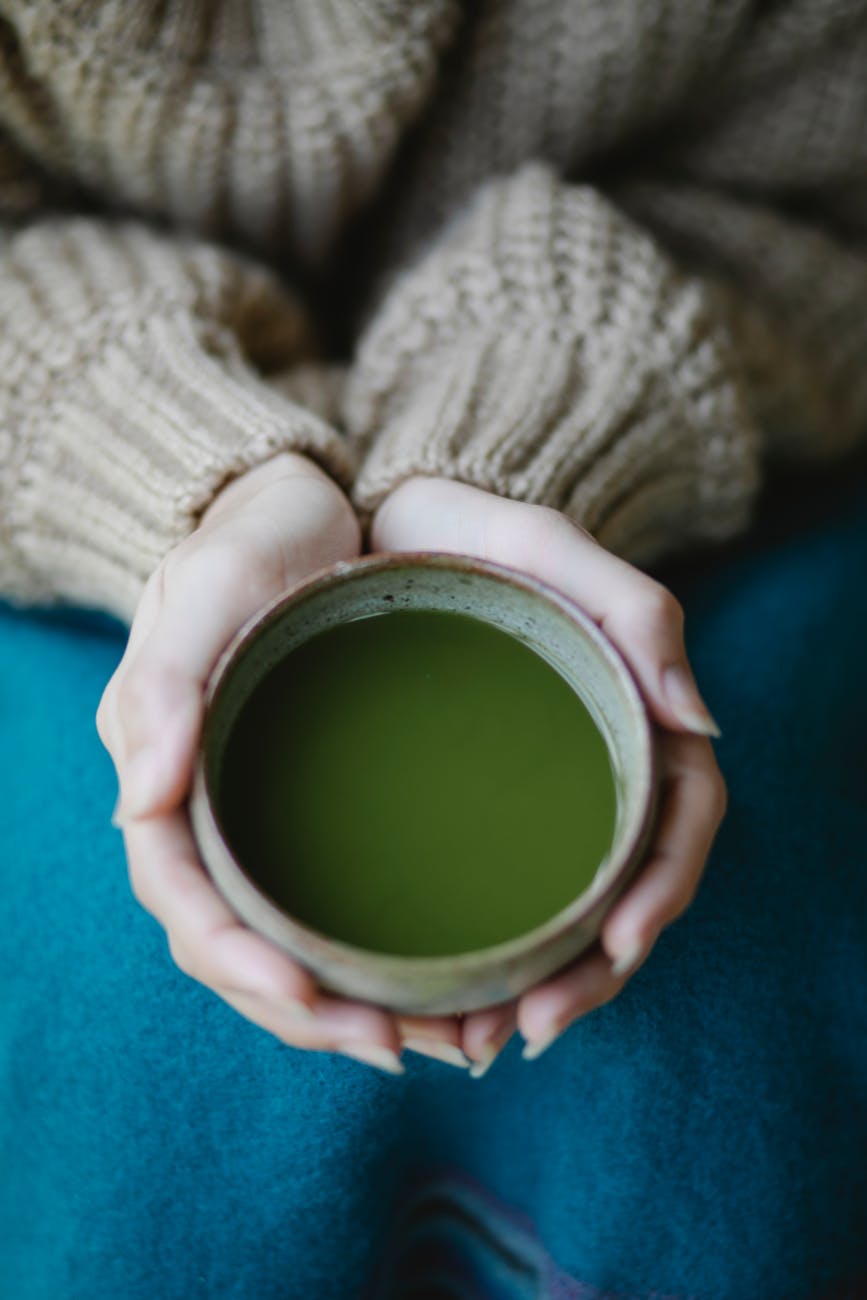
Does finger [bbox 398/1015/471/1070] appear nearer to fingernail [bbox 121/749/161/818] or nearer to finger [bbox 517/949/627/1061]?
finger [bbox 517/949/627/1061]

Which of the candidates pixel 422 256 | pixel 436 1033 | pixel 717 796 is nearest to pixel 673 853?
pixel 717 796

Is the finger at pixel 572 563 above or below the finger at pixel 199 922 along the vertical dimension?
above

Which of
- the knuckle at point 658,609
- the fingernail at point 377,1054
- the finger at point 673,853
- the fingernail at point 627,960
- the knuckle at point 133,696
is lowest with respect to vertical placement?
the fingernail at point 377,1054

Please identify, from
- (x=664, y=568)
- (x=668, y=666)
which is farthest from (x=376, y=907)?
(x=664, y=568)

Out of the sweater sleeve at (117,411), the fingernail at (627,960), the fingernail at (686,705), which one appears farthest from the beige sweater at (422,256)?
the fingernail at (627,960)

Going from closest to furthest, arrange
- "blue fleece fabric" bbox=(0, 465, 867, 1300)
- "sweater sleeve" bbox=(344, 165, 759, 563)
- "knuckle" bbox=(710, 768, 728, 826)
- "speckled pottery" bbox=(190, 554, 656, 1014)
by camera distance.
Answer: "speckled pottery" bbox=(190, 554, 656, 1014)
"knuckle" bbox=(710, 768, 728, 826)
"blue fleece fabric" bbox=(0, 465, 867, 1300)
"sweater sleeve" bbox=(344, 165, 759, 563)

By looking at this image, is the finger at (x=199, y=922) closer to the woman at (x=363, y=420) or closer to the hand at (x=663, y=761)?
the woman at (x=363, y=420)

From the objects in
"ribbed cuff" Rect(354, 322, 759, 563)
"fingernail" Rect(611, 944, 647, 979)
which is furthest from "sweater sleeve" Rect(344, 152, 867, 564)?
"fingernail" Rect(611, 944, 647, 979)
